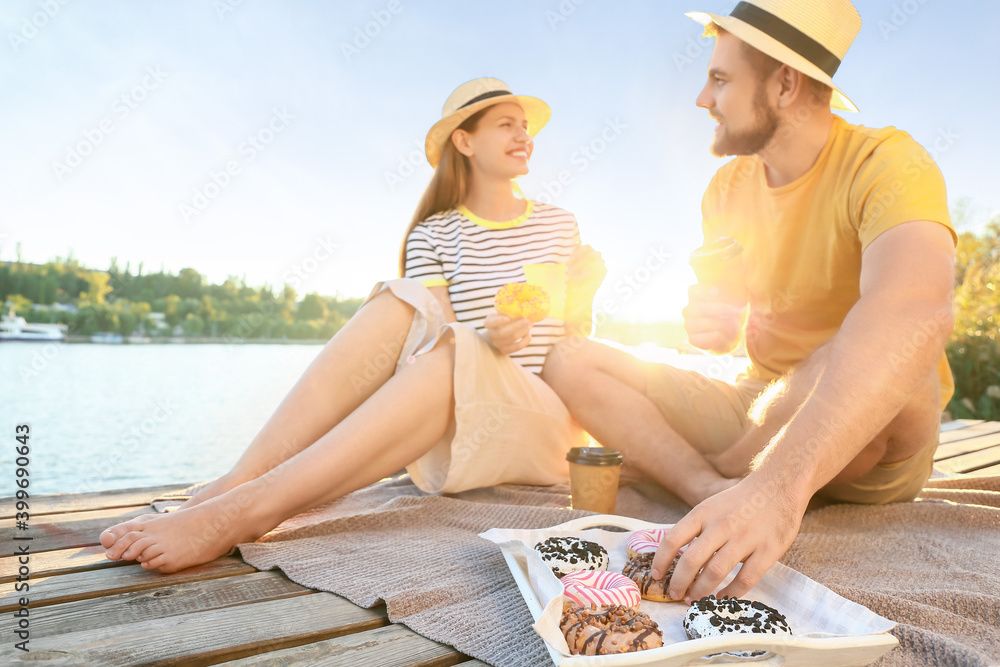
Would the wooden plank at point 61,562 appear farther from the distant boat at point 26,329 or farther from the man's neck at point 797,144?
the distant boat at point 26,329

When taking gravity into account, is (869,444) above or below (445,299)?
below

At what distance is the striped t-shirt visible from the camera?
2445mm

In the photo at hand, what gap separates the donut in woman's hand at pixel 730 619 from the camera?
809mm

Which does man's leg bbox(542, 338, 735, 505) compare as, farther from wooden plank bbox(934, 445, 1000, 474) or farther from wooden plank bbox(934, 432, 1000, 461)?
wooden plank bbox(934, 432, 1000, 461)

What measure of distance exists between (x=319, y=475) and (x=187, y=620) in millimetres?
522

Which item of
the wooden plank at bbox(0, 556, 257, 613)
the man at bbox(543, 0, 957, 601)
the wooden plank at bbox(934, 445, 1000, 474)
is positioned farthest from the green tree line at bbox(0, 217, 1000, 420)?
the wooden plank at bbox(0, 556, 257, 613)

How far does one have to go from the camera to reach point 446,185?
285 centimetres

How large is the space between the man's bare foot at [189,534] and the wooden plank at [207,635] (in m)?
0.29

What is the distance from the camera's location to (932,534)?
163 centimetres

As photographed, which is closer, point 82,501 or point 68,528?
point 68,528

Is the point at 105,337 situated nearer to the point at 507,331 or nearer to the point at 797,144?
the point at 507,331

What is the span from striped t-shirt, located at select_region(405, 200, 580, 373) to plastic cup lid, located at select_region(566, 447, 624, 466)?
2.00ft

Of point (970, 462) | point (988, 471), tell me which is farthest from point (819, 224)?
point (970, 462)

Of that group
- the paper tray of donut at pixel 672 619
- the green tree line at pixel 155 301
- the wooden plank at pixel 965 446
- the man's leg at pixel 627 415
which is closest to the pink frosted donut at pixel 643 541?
the paper tray of donut at pixel 672 619
